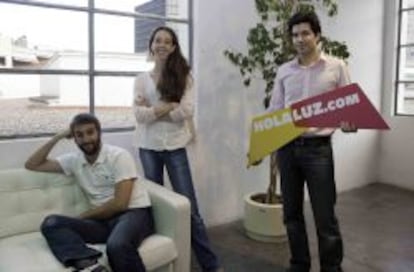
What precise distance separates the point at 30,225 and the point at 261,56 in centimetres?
185

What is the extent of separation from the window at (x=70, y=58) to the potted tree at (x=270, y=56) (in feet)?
1.99

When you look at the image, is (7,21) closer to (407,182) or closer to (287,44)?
(287,44)

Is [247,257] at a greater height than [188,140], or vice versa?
[188,140]

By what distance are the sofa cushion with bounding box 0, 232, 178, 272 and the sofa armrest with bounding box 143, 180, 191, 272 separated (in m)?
0.04

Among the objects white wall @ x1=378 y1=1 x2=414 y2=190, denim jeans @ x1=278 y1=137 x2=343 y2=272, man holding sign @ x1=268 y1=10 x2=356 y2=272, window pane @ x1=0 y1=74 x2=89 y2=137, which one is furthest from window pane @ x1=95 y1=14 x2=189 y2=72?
white wall @ x1=378 y1=1 x2=414 y2=190

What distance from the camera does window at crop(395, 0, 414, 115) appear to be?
4953 mm

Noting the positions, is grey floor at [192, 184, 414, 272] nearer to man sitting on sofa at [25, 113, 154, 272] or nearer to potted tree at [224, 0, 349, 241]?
potted tree at [224, 0, 349, 241]

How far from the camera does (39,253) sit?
2.12 metres

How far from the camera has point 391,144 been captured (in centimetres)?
511

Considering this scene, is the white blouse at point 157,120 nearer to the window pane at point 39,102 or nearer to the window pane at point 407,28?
the window pane at point 39,102

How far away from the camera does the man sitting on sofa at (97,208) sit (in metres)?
2.04

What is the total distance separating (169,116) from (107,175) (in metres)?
0.47

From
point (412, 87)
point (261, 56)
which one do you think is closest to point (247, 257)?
point (261, 56)

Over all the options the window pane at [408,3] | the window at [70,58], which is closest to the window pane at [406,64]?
the window pane at [408,3]
